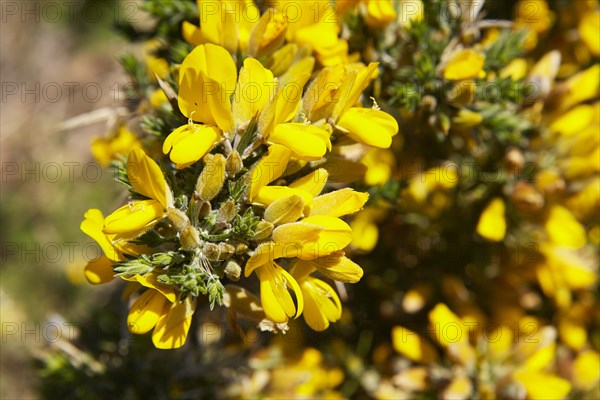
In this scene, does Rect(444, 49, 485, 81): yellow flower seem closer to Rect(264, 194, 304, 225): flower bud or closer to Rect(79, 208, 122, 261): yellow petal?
Rect(264, 194, 304, 225): flower bud

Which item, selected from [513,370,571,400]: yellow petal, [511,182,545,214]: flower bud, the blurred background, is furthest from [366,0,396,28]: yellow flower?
the blurred background

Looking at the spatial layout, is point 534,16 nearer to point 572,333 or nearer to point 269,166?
point 572,333

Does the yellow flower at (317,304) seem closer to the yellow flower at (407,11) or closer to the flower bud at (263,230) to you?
the flower bud at (263,230)

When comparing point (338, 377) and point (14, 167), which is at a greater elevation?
point (338, 377)

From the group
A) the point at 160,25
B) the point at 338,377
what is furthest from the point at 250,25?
the point at 338,377

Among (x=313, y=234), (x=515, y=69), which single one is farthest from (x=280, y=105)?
(x=515, y=69)

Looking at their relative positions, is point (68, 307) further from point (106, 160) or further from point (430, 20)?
point (430, 20)

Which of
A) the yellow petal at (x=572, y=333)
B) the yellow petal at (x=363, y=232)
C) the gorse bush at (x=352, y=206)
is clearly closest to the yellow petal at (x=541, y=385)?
the gorse bush at (x=352, y=206)
